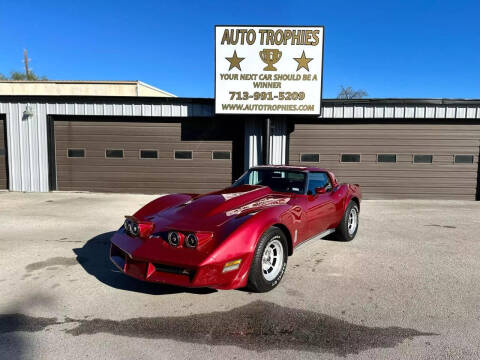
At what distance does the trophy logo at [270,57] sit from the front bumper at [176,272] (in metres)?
7.89

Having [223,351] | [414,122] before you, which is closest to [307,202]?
[223,351]

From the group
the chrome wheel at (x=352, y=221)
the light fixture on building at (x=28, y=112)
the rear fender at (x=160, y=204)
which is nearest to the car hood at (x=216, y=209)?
the rear fender at (x=160, y=204)

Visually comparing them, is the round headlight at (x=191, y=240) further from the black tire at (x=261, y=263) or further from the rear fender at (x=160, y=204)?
the rear fender at (x=160, y=204)

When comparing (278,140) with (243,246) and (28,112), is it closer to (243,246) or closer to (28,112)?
(243,246)

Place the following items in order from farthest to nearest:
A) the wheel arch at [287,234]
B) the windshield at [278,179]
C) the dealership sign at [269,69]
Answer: the dealership sign at [269,69] → the windshield at [278,179] → the wheel arch at [287,234]

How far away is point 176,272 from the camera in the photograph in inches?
109

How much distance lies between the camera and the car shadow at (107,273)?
3270mm

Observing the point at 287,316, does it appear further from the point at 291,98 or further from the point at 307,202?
the point at 291,98

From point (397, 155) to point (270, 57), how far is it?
5.28 metres

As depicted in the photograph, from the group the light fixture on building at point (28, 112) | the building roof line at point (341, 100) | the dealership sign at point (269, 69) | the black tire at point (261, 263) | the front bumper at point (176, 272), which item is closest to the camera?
the front bumper at point (176, 272)

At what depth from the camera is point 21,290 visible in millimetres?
3254

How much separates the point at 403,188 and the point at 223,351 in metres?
9.97

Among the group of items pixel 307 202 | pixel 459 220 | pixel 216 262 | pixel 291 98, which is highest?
pixel 291 98

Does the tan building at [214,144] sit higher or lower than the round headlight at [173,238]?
higher
